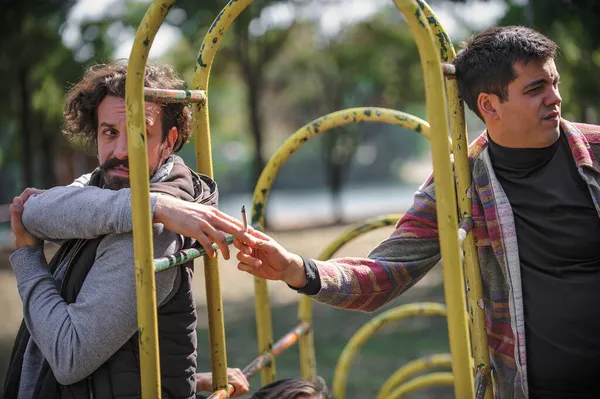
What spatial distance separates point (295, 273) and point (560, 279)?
2.13 feet

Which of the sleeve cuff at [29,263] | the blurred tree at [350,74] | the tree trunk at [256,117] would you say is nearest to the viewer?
the sleeve cuff at [29,263]

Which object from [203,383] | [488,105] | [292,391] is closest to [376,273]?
[292,391]

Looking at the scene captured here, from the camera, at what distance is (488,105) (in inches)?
74.8

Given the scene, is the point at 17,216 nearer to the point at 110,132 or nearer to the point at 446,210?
the point at 110,132

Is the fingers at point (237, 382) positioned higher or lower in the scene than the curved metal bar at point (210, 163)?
lower

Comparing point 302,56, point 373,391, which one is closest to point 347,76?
point 302,56

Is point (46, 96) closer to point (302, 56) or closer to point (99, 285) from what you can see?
point (302, 56)

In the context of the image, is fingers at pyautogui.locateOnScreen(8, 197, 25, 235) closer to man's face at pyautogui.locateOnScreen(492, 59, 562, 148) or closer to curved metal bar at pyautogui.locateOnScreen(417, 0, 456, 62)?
curved metal bar at pyautogui.locateOnScreen(417, 0, 456, 62)

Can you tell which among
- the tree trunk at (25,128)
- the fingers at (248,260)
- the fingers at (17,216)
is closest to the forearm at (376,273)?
the fingers at (248,260)

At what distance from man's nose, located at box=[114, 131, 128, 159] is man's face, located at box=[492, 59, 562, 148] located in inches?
37.0

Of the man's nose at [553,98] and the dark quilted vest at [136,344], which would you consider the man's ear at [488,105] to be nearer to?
the man's nose at [553,98]

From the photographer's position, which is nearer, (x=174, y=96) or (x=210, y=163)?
(x=174, y=96)

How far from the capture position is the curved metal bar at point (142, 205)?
4.92 feet

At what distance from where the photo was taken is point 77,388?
64.2 inches
